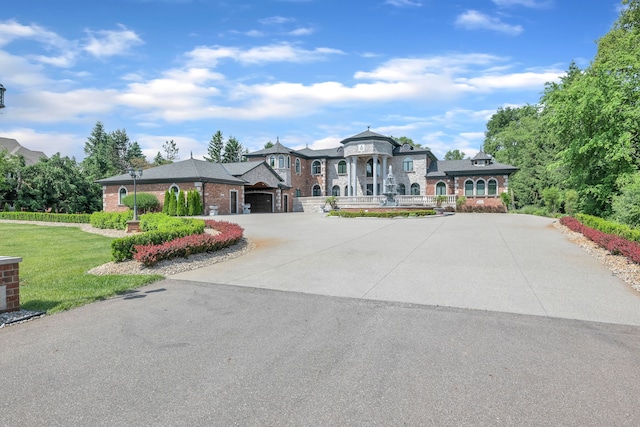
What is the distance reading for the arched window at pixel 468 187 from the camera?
133ft

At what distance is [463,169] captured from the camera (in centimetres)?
4091

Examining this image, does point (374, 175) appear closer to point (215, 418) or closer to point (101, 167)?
point (101, 167)

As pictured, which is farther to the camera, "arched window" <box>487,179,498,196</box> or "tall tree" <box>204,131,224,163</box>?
"tall tree" <box>204,131,224,163</box>

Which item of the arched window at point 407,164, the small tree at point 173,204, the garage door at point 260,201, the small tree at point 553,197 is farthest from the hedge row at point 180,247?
the arched window at point 407,164

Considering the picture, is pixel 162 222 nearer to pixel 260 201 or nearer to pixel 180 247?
pixel 180 247

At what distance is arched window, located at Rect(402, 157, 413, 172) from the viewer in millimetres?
45719

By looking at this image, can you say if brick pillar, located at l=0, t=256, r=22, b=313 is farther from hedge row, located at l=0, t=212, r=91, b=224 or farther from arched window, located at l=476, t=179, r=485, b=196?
arched window, located at l=476, t=179, r=485, b=196

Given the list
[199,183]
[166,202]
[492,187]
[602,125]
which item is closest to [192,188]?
[199,183]

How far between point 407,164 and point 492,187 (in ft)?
34.8

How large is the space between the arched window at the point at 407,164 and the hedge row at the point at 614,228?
3049 cm

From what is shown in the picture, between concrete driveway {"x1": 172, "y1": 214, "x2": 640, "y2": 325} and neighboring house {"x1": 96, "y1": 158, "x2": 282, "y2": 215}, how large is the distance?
19.6 m

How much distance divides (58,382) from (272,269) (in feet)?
17.8

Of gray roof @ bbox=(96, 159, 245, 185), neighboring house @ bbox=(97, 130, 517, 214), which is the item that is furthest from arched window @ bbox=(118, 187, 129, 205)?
gray roof @ bbox=(96, 159, 245, 185)

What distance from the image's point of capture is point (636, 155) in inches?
576
